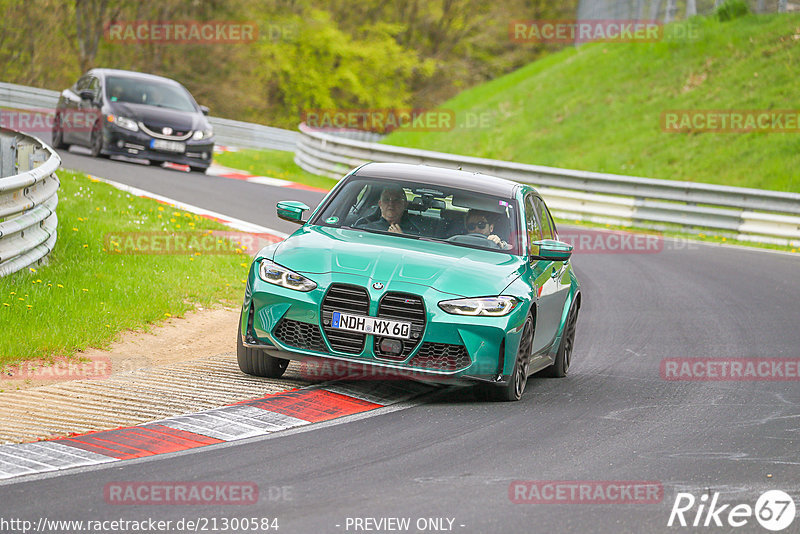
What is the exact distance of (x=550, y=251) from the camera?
8570 millimetres

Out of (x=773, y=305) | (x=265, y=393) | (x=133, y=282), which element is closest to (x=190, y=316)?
(x=133, y=282)

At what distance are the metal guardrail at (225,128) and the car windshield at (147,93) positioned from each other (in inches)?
426

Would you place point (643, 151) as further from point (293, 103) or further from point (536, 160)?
point (293, 103)

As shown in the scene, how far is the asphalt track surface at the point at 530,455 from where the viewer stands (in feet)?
17.6

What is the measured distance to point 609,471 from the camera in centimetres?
640

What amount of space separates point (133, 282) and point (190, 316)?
0.82m

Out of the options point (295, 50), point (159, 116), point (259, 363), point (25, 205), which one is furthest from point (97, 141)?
point (295, 50)

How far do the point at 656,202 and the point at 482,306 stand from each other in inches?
644

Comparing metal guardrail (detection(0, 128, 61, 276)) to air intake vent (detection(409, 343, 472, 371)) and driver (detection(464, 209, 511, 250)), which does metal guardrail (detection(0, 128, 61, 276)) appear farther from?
air intake vent (detection(409, 343, 472, 371))

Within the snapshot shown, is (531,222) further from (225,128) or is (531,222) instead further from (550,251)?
(225,128)

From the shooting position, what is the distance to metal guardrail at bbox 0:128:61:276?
32.8 ft
